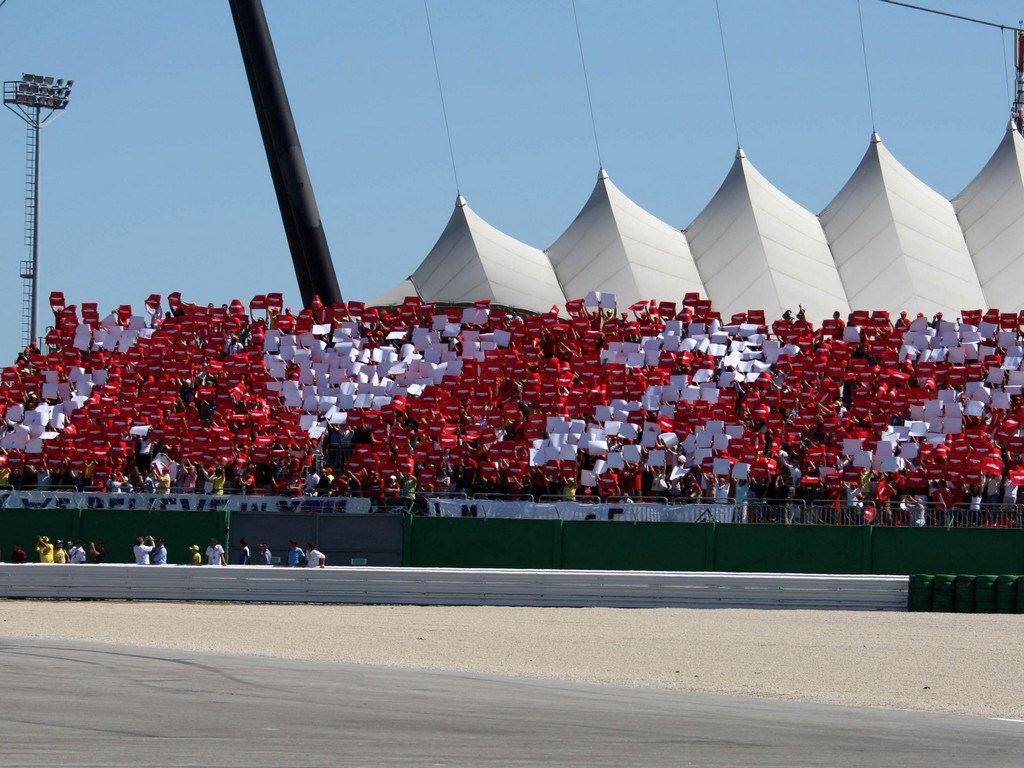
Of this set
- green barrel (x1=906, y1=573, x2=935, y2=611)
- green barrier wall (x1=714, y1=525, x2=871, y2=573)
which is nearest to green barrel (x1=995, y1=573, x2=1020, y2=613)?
green barrel (x1=906, y1=573, x2=935, y2=611)

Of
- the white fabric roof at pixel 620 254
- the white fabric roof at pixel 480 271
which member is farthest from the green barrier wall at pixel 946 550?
the white fabric roof at pixel 480 271

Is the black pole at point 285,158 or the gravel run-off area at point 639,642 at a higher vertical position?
the black pole at point 285,158

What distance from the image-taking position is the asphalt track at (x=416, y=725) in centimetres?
1062

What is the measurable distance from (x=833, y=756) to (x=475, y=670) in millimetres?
6910

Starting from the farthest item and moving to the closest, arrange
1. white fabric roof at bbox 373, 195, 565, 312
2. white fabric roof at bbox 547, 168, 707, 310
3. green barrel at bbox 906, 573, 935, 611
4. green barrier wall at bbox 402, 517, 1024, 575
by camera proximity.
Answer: white fabric roof at bbox 547, 168, 707, 310 → white fabric roof at bbox 373, 195, 565, 312 → green barrier wall at bbox 402, 517, 1024, 575 → green barrel at bbox 906, 573, 935, 611

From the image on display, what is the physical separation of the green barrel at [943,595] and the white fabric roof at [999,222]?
1975cm

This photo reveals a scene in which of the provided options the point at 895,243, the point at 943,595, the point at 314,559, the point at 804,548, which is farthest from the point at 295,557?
the point at 895,243

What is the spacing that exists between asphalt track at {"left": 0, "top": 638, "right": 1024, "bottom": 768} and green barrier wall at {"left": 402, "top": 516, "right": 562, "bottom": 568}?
42.5ft

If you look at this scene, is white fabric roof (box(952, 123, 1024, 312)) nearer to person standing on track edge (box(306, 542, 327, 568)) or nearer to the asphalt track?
person standing on track edge (box(306, 542, 327, 568))

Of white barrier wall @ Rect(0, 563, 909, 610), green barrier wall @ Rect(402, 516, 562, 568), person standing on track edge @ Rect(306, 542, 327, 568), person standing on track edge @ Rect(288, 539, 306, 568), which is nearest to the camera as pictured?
white barrier wall @ Rect(0, 563, 909, 610)

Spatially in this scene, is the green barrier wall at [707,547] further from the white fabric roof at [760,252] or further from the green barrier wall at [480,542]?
the white fabric roof at [760,252]

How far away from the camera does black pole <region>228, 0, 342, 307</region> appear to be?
4056cm

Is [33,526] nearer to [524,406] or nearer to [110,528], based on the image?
[110,528]

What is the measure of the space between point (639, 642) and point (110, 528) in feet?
44.1
